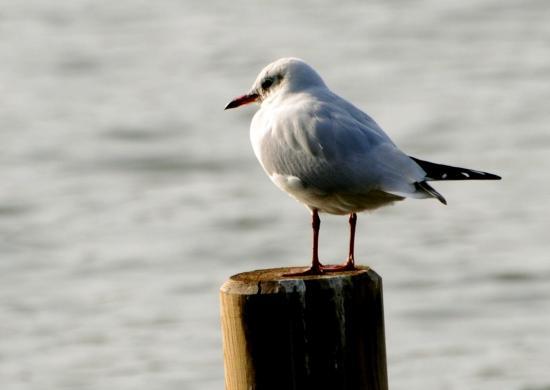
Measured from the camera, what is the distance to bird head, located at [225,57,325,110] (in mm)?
4930

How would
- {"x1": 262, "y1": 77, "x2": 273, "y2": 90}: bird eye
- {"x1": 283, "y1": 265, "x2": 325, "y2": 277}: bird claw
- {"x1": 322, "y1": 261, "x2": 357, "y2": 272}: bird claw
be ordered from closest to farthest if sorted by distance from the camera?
1. {"x1": 283, "y1": 265, "x2": 325, "y2": 277}: bird claw
2. {"x1": 322, "y1": 261, "x2": 357, "y2": 272}: bird claw
3. {"x1": 262, "y1": 77, "x2": 273, "y2": 90}: bird eye

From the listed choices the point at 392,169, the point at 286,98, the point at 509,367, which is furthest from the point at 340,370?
the point at 509,367

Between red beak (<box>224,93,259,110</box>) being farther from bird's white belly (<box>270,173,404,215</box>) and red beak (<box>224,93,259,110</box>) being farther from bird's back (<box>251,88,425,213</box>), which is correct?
bird's white belly (<box>270,173,404,215</box>)

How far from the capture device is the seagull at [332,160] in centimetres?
445

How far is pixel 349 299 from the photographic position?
12.8ft

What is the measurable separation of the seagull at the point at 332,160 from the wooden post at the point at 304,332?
1.21 ft

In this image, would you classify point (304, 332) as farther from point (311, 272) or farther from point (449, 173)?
point (449, 173)

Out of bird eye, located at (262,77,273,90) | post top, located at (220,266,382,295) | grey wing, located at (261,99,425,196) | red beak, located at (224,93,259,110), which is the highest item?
bird eye, located at (262,77,273,90)

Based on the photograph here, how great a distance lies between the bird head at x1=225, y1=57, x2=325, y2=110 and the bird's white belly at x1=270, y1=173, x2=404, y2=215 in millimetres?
394

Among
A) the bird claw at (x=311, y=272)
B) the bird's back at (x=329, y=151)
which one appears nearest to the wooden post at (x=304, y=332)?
the bird claw at (x=311, y=272)

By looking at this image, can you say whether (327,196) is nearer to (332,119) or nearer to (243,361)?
(332,119)

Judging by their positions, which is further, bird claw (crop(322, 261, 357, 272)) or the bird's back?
the bird's back

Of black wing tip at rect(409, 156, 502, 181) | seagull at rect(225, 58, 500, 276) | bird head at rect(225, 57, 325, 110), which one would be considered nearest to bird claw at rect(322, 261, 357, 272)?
seagull at rect(225, 58, 500, 276)

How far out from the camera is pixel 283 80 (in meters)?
4.99
